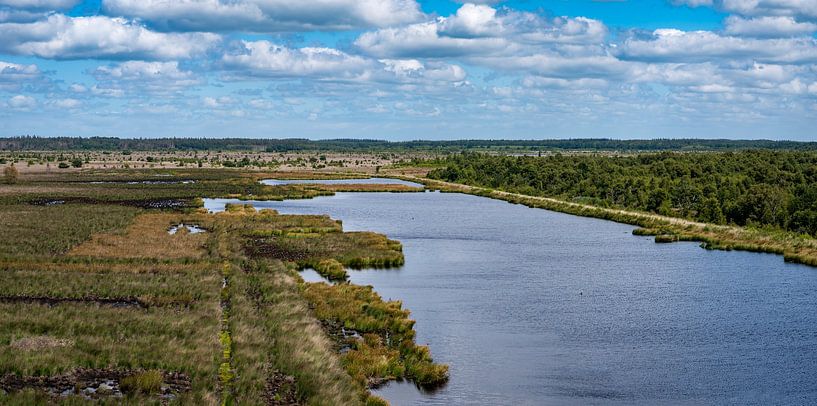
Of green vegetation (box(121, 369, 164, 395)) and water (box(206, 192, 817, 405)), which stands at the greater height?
green vegetation (box(121, 369, 164, 395))

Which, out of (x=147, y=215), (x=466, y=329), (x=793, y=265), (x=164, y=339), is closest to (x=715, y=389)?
(x=466, y=329)

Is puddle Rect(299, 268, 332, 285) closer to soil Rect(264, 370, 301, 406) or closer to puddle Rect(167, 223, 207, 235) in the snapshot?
soil Rect(264, 370, 301, 406)

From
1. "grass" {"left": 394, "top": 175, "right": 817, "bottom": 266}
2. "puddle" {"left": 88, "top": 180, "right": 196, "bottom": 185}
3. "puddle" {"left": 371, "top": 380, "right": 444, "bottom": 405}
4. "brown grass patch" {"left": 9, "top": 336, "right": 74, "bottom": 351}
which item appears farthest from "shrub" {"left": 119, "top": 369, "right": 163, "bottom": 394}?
"puddle" {"left": 88, "top": 180, "right": 196, "bottom": 185}

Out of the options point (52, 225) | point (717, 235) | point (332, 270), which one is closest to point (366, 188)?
point (52, 225)

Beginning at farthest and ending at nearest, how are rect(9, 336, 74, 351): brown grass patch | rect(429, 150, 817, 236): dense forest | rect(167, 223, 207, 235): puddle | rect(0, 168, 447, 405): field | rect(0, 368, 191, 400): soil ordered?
rect(429, 150, 817, 236): dense forest < rect(167, 223, 207, 235): puddle < rect(9, 336, 74, 351): brown grass patch < rect(0, 168, 447, 405): field < rect(0, 368, 191, 400): soil

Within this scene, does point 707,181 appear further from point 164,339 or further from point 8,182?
point 8,182

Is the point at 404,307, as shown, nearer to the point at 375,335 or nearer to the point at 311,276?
the point at 375,335

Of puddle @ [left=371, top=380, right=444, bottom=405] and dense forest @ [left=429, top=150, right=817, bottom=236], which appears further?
dense forest @ [left=429, top=150, right=817, bottom=236]
